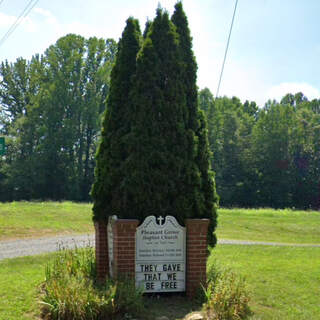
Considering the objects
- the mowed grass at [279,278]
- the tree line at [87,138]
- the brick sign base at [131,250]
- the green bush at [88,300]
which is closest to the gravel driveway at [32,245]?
the brick sign base at [131,250]

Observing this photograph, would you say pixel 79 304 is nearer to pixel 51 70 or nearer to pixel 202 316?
pixel 202 316

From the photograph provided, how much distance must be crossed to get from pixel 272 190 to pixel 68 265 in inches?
2037

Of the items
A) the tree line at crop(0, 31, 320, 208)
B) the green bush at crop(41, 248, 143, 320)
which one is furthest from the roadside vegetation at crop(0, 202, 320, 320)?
the tree line at crop(0, 31, 320, 208)

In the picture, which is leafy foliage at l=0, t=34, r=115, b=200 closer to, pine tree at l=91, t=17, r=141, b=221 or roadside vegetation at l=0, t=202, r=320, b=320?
roadside vegetation at l=0, t=202, r=320, b=320

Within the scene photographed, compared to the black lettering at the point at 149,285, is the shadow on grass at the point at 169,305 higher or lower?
lower

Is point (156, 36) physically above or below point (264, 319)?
above

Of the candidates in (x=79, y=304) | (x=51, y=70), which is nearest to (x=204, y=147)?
(x=79, y=304)

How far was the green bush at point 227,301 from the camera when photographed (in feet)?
21.2

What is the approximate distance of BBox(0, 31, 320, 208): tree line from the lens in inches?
2055

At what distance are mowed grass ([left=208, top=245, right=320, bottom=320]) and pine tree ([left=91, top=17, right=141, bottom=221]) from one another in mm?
2975

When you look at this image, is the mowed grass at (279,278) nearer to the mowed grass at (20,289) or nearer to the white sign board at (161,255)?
the white sign board at (161,255)

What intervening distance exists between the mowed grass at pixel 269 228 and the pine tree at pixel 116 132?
12485 millimetres

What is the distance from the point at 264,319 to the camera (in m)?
6.79

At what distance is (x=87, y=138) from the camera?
181ft
